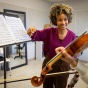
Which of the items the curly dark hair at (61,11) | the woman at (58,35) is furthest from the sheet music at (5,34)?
the curly dark hair at (61,11)

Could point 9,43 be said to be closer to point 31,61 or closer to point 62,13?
point 62,13

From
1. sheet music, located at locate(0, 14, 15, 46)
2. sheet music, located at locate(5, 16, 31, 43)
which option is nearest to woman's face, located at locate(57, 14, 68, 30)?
sheet music, located at locate(5, 16, 31, 43)

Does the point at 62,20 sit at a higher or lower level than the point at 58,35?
higher

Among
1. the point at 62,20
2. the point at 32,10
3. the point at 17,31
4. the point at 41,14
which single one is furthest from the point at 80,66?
the point at 41,14

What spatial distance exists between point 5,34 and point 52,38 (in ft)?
1.46

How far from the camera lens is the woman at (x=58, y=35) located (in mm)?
1306

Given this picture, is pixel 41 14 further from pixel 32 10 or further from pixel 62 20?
pixel 62 20

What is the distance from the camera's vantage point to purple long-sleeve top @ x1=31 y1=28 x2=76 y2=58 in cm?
135

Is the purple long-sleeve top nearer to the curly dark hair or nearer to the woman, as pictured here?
the woman

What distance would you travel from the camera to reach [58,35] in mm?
1385

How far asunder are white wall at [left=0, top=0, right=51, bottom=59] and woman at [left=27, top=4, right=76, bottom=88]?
2.90 meters

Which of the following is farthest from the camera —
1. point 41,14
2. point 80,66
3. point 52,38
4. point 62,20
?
point 41,14

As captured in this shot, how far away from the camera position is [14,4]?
4.27 meters

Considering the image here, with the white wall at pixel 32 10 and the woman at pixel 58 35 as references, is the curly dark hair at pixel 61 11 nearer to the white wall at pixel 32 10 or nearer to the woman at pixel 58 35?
the woman at pixel 58 35
